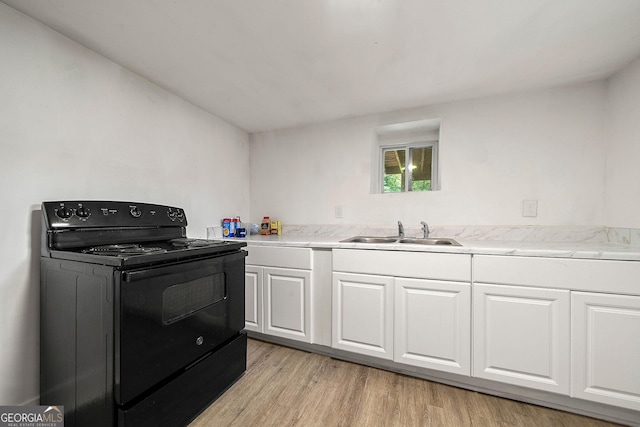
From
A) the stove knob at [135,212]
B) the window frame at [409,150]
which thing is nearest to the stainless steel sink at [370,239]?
the window frame at [409,150]

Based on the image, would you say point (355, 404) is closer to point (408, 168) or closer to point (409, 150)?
point (408, 168)

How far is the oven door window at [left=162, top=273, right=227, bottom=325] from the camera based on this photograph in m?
1.16

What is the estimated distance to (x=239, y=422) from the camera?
1280 mm

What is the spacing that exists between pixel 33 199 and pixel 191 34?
1.17 meters

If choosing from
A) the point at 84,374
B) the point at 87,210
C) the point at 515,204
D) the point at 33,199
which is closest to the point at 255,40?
the point at 87,210

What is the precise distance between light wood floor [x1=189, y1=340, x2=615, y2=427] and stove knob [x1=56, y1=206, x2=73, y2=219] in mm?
1212

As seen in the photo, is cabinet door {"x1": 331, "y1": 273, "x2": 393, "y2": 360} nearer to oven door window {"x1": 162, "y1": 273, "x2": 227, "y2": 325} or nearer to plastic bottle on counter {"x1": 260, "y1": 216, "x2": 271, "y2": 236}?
oven door window {"x1": 162, "y1": 273, "x2": 227, "y2": 325}

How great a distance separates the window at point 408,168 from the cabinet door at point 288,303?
1262 millimetres

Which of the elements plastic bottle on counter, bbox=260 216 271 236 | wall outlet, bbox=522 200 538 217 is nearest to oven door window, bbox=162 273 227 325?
plastic bottle on counter, bbox=260 216 271 236

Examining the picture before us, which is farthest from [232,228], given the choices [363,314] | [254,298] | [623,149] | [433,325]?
[623,149]

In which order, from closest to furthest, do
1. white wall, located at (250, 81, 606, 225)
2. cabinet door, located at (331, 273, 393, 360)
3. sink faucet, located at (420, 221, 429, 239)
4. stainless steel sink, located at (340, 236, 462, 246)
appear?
cabinet door, located at (331, 273, 393, 360) → white wall, located at (250, 81, 606, 225) → stainless steel sink, located at (340, 236, 462, 246) → sink faucet, located at (420, 221, 429, 239)

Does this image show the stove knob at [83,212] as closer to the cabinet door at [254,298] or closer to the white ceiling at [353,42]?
the white ceiling at [353,42]

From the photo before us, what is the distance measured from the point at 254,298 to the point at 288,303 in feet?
Answer: 1.04

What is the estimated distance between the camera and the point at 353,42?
4.62ft
